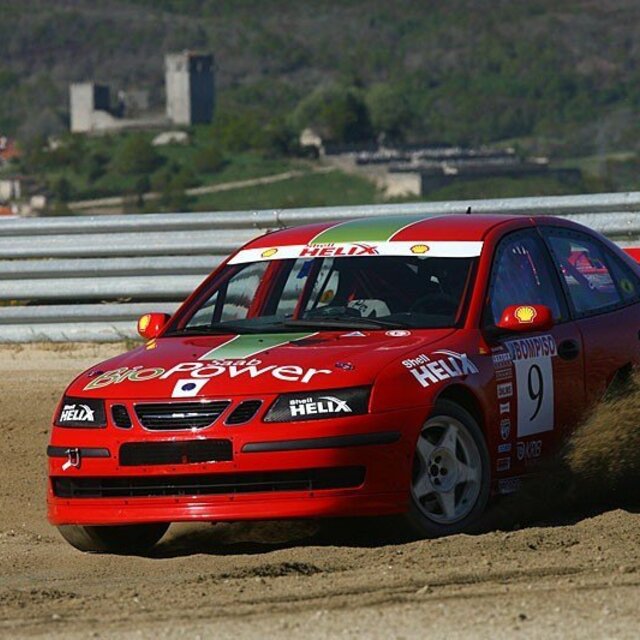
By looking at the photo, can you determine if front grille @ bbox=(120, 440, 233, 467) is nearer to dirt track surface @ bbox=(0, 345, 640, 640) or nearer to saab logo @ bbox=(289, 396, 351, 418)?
saab logo @ bbox=(289, 396, 351, 418)

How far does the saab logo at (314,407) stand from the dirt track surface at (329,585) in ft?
1.72

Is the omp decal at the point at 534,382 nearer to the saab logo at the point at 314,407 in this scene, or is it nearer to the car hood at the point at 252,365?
the car hood at the point at 252,365

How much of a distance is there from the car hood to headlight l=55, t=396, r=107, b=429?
0.04 meters

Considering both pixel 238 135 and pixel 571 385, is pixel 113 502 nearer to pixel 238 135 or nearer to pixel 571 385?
pixel 571 385

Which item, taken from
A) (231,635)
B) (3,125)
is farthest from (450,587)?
(3,125)

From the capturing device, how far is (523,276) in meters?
8.23

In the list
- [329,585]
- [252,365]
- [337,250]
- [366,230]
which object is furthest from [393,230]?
[329,585]

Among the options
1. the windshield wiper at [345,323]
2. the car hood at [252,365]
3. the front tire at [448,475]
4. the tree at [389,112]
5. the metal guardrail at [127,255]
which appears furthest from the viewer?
the tree at [389,112]

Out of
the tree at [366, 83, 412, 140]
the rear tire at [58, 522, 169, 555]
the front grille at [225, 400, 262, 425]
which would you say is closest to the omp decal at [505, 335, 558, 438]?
the front grille at [225, 400, 262, 425]

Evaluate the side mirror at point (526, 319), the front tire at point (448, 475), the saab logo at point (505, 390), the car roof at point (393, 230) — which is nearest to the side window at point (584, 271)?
the car roof at point (393, 230)

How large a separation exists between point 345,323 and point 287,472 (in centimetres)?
104

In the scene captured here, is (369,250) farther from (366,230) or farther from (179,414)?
(179,414)

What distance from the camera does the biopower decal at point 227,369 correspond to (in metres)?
7.09

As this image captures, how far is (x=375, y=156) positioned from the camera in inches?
5837
